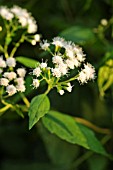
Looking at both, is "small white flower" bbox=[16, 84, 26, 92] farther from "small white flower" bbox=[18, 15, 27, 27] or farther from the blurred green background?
the blurred green background

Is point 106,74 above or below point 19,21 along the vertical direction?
below

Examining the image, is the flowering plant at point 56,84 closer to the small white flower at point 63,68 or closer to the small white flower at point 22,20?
the small white flower at point 63,68

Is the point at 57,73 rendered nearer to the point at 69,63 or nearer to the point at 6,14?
the point at 69,63

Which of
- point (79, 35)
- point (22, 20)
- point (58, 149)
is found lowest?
point (58, 149)

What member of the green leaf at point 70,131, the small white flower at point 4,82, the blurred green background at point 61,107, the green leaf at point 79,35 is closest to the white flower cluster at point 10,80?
the small white flower at point 4,82

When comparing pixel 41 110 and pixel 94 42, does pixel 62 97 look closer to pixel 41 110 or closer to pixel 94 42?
pixel 94 42

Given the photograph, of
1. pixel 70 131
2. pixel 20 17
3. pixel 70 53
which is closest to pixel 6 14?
pixel 20 17
